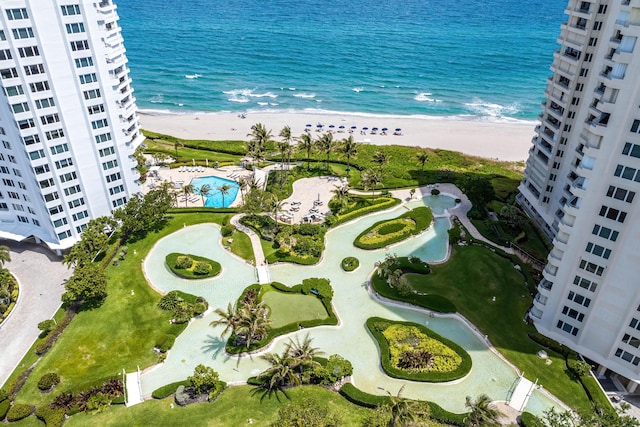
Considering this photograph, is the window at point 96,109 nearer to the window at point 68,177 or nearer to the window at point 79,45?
the window at point 79,45

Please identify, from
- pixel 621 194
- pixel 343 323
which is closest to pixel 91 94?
pixel 343 323

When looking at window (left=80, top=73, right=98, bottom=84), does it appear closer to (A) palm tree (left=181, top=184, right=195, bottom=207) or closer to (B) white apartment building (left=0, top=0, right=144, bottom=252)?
(B) white apartment building (left=0, top=0, right=144, bottom=252)

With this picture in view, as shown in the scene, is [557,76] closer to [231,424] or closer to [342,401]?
[342,401]

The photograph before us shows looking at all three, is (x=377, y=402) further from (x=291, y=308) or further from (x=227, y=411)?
(x=291, y=308)

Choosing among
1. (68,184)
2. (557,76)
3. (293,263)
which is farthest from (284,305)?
(557,76)

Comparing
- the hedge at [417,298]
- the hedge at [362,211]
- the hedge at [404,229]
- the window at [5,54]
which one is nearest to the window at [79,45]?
the window at [5,54]

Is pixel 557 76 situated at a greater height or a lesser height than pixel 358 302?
greater
